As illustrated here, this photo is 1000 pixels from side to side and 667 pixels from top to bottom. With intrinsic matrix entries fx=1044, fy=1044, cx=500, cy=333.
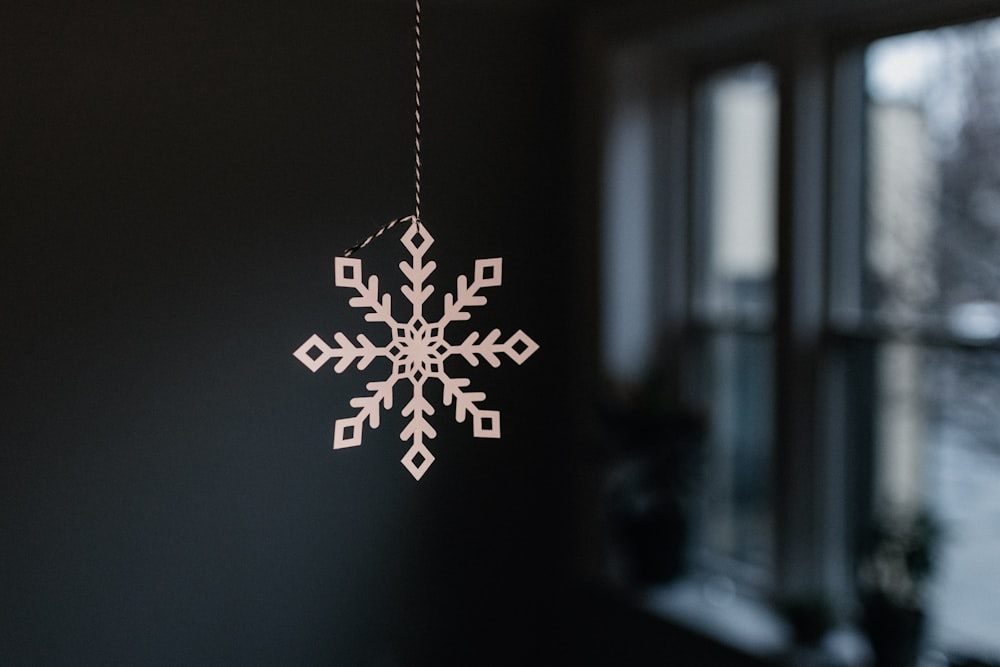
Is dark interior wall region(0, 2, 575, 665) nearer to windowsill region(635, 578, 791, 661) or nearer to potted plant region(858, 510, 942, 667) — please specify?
windowsill region(635, 578, 791, 661)

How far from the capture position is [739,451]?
127 inches

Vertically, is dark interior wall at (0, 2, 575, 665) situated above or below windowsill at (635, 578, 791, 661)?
above

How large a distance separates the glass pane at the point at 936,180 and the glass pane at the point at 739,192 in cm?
30

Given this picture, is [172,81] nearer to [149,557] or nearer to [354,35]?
[354,35]

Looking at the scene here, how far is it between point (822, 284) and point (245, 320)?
5.19 ft

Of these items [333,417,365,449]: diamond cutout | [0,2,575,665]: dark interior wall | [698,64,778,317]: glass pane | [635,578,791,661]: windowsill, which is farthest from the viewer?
[698,64,778,317]: glass pane

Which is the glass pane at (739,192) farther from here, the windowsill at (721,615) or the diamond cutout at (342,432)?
the diamond cutout at (342,432)

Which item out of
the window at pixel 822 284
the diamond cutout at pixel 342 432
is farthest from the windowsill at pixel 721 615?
the diamond cutout at pixel 342 432

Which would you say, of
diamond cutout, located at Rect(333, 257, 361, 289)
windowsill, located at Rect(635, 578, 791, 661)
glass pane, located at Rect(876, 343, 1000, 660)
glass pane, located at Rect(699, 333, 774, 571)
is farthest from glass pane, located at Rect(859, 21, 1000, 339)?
diamond cutout, located at Rect(333, 257, 361, 289)

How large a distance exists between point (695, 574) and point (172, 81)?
6.96 ft

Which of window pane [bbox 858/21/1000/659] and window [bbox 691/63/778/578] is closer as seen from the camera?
window pane [bbox 858/21/1000/659]

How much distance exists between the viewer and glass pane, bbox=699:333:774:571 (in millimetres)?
3152

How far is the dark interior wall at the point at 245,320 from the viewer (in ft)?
8.29

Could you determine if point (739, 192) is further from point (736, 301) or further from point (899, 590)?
point (899, 590)
